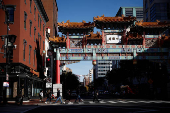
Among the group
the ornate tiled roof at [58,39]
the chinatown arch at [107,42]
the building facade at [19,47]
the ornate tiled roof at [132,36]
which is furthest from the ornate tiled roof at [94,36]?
the building facade at [19,47]

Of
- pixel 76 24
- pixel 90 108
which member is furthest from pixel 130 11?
pixel 90 108

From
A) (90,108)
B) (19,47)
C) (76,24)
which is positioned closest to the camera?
(90,108)

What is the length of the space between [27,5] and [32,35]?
16.6 ft

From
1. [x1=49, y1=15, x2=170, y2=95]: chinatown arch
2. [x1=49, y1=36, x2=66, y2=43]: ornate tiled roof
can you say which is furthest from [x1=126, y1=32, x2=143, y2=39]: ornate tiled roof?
[x1=49, y1=36, x2=66, y2=43]: ornate tiled roof

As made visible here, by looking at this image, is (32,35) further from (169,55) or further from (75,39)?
(169,55)

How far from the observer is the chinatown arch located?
3828 centimetres

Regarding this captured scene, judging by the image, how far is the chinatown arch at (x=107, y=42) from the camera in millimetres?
38281

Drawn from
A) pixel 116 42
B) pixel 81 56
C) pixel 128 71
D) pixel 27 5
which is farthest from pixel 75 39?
pixel 128 71

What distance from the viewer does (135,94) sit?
51969mm

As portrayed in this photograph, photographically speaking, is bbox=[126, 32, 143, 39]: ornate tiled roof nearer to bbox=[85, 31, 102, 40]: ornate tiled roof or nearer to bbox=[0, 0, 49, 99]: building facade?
bbox=[85, 31, 102, 40]: ornate tiled roof

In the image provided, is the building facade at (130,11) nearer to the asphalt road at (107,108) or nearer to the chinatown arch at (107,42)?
the chinatown arch at (107,42)

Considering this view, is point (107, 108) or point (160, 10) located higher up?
point (160, 10)

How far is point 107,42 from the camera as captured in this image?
38.5 metres

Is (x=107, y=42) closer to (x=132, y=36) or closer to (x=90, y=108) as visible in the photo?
(x=132, y=36)
